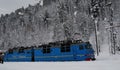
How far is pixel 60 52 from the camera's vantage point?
3284 centimetres

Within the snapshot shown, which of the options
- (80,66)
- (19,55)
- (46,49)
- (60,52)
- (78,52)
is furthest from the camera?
(19,55)

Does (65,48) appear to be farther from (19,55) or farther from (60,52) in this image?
(19,55)

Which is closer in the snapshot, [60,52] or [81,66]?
[81,66]

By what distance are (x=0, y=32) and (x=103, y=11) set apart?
272ft

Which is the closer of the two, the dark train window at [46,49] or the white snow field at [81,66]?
the white snow field at [81,66]

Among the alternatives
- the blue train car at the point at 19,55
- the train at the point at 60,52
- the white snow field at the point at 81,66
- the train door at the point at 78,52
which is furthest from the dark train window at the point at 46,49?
the white snow field at the point at 81,66

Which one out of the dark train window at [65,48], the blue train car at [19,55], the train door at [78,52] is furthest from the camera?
the blue train car at [19,55]

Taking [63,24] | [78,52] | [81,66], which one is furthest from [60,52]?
[63,24]

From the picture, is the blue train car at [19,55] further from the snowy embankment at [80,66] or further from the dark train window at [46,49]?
the snowy embankment at [80,66]

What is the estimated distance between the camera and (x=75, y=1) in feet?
438

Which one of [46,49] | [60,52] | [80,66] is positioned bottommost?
[80,66]

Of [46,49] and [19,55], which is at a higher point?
[46,49]

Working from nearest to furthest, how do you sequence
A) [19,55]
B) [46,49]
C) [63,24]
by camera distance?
[46,49] → [19,55] → [63,24]

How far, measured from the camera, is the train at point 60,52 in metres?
30.5
